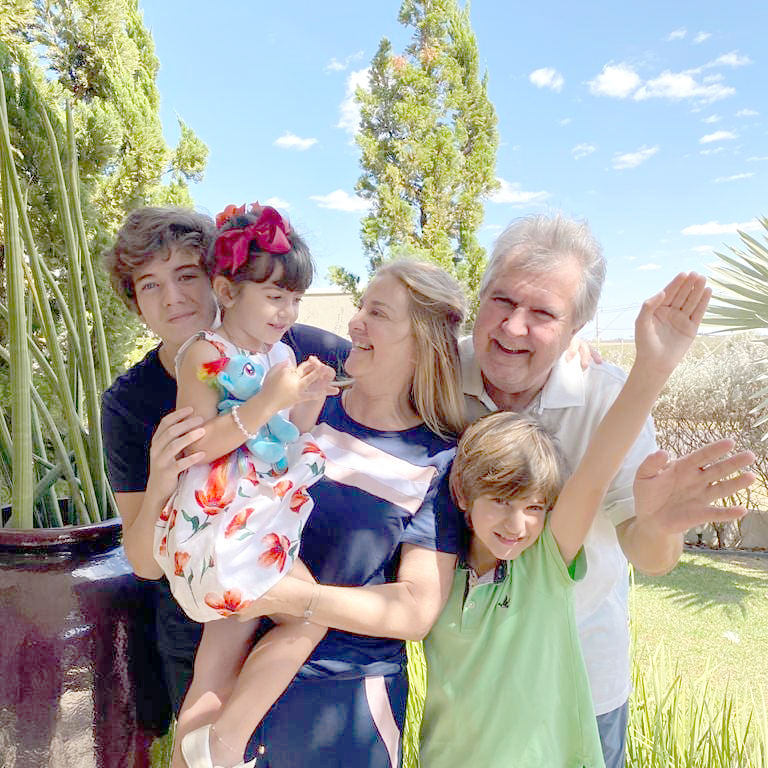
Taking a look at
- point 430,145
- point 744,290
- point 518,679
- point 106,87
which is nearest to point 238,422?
point 518,679

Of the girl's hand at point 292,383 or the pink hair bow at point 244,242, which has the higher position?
the pink hair bow at point 244,242

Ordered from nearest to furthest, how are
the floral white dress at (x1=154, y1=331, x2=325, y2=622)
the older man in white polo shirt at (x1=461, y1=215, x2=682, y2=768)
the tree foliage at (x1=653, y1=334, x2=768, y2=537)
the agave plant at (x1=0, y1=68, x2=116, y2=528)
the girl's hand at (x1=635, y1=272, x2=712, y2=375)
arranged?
the girl's hand at (x1=635, y1=272, x2=712, y2=375) < the floral white dress at (x1=154, y1=331, x2=325, y2=622) < the older man in white polo shirt at (x1=461, y1=215, x2=682, y2=768) < the agave plant at (x1=0, y1=68, x2=116, y2=528) < the tree foliage at (x1=653, y1=334, x2=768, y2=537)

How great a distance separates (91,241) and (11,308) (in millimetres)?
2751

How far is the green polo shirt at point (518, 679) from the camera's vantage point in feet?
4.79

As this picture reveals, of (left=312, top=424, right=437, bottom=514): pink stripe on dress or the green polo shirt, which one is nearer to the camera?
the green polo shirt

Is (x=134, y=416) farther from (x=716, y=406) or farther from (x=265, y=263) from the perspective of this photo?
(x=716, y=406)

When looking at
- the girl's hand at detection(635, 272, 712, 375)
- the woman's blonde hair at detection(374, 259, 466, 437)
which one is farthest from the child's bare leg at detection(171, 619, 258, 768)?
the girl's hand at detection(635, 272, 712, 375)

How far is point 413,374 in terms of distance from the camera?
69.5 inches

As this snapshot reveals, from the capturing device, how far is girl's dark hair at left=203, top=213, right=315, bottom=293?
5.10ft

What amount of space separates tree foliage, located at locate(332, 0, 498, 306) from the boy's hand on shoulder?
34.7 feet

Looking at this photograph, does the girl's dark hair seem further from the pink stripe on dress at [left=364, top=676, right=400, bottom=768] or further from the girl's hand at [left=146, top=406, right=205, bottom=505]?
the pink stripe on dress at [left=364, top=676, right=400, bottom=768]

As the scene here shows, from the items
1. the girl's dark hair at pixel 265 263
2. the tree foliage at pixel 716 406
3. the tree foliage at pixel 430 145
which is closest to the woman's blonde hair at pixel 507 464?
the girl's dark hair at pixel 265 263

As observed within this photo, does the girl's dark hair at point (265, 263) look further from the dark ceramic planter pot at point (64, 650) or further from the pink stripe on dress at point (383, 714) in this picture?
the pink stripe on dress at point (383, 714)

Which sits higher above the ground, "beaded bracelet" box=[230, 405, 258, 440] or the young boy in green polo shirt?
"beaded bracelet" box=[230, 405, 258, 440]
